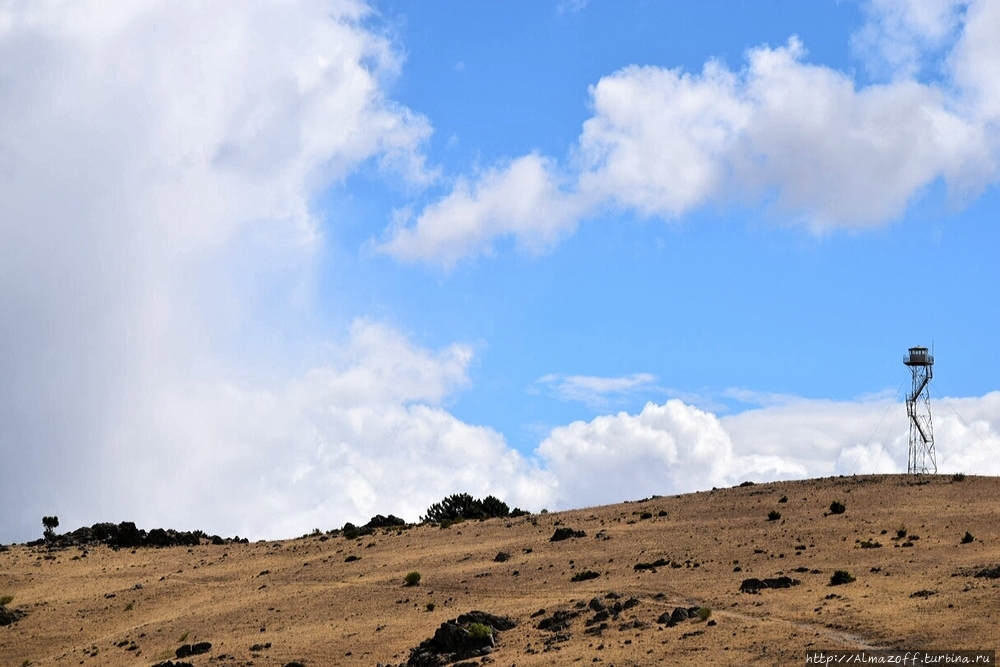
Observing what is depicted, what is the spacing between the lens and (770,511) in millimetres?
72875

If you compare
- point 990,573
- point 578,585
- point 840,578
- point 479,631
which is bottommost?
point 990,573

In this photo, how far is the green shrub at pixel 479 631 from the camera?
1960 inches

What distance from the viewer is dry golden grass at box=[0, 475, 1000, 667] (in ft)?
151

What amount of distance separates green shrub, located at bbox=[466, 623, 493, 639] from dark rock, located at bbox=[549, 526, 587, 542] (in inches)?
852

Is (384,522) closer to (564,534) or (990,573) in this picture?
(564,534)

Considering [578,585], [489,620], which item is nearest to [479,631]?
[489,620]

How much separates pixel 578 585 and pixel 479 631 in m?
11.3

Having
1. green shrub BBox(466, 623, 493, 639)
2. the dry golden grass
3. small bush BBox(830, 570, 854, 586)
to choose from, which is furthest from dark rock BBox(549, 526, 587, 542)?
green shrub BBox(466, 623, 493, 639)

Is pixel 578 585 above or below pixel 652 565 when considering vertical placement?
below

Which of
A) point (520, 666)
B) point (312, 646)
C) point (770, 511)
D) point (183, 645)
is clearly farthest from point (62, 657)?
point (770, 511)

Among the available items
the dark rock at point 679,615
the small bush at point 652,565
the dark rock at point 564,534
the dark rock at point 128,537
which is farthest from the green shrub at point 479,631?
the dark rock at point 128,537

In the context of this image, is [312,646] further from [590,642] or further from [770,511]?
[770,511]

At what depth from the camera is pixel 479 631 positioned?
164 ft

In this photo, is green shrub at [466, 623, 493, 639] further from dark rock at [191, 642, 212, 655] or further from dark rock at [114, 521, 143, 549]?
dark rock at [114, 521, 143, 549]
